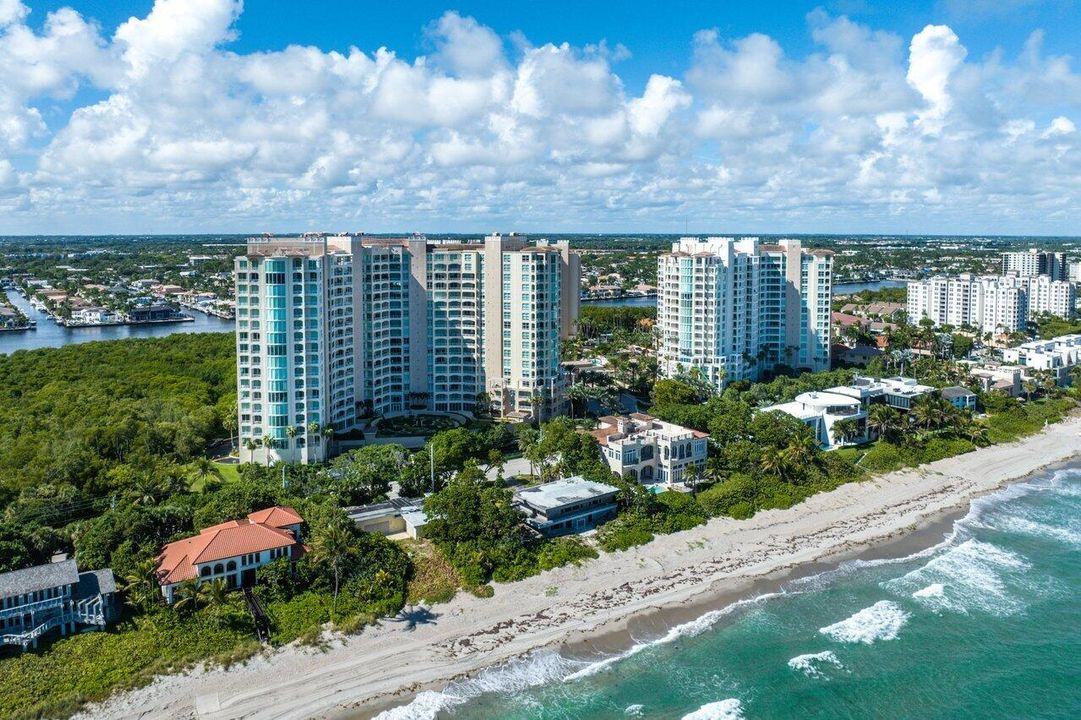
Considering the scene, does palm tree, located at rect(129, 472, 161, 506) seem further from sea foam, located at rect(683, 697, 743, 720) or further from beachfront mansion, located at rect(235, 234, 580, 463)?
sea foam, located at rect(683, 697, 743, 720)

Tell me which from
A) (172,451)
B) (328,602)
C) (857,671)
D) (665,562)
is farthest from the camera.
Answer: (172,451)

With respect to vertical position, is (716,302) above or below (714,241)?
below

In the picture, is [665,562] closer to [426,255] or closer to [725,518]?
[725,518]

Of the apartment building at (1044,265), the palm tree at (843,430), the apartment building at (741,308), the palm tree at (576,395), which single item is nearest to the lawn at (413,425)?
the palm tree at (576,395)

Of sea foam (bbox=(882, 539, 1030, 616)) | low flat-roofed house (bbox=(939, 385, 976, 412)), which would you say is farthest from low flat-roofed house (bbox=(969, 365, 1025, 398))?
sea foam (bbox=(882, 539, 1030, 616))

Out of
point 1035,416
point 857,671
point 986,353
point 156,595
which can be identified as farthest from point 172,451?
point 986,353
